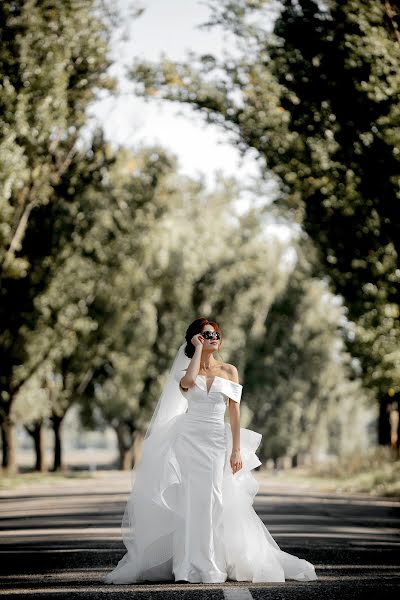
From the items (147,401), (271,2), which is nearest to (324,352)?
(147,401)

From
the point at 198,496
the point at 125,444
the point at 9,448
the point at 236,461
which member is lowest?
the point at 125,444

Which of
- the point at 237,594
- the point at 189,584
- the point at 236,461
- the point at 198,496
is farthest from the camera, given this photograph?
the point at 236,461

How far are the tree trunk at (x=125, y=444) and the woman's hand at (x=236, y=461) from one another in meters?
40.6

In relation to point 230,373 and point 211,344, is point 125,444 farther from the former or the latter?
point 211,344

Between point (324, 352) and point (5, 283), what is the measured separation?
99.4 feet

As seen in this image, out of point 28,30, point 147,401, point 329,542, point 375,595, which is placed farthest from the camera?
point 147,401

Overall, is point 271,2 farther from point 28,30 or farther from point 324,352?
point 324,352

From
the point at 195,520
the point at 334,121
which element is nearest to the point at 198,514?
the point at 195,520

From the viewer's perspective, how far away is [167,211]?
3834 cm

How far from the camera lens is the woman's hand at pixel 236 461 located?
26.3 ft

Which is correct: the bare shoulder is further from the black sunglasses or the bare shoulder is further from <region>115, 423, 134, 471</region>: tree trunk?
<region>115, 423, 134, 471</region>: tree trunk

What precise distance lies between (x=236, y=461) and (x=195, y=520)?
61 centimetres

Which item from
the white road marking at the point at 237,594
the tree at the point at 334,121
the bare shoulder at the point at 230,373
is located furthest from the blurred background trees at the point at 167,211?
the white road marking at the point at 237,594

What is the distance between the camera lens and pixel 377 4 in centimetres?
1773
